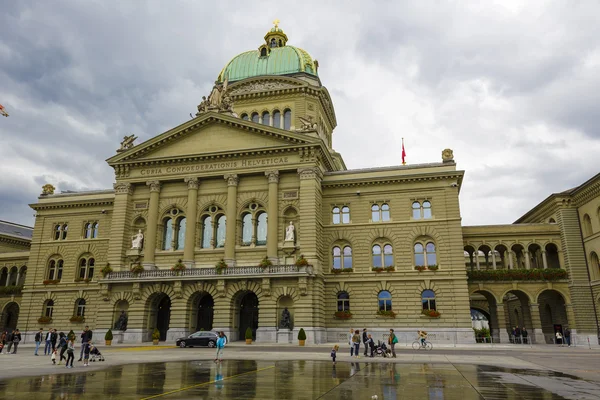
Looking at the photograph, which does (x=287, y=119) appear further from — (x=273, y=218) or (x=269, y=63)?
(x=273, y=218)

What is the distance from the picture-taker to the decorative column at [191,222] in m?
45.2

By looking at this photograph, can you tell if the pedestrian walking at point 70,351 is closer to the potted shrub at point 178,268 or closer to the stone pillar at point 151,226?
the potted shrub at point 178,268

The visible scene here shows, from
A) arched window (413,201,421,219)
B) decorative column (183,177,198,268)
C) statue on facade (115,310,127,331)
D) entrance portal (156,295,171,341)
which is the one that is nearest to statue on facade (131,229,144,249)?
decorative column (183,177,198,268)

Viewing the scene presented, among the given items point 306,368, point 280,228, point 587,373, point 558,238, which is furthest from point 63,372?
point 558,238

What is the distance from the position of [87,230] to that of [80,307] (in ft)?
28.9

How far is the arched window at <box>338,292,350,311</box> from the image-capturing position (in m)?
44.9

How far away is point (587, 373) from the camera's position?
65.4 feet

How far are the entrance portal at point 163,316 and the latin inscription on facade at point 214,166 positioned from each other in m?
13.0

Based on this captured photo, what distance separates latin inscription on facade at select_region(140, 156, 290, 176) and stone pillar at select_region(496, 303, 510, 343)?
2499cm

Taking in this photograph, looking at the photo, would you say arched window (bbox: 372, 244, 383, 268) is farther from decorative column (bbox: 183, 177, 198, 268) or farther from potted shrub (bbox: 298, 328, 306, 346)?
decorative column (bbox: 183, 177, 198, 268)

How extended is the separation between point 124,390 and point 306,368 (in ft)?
29.2

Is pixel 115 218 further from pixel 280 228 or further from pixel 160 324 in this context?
pixel 280 228

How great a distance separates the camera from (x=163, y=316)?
47156 mm

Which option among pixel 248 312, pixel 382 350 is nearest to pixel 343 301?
pixel 248 312
